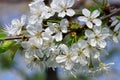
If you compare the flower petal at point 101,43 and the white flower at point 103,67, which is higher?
the flower petal at point 101,43

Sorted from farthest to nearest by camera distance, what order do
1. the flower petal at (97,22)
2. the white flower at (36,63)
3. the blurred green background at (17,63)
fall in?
1. the blurred green background at (17,63)
2. the white flower at (36,63)
3. the flower petal at (97,22)

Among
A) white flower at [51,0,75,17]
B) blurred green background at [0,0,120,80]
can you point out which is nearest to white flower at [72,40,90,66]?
white flower at [51,0,75,17]

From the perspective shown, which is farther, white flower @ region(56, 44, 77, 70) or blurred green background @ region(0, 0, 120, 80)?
blurred green background @ region(0, 0, 120, 80)

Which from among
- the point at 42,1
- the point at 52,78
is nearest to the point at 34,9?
the point at 42,1

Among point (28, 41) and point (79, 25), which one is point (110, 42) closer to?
point (79, 25)

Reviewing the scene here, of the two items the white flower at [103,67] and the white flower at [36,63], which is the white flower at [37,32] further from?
the white flower at [103,67]

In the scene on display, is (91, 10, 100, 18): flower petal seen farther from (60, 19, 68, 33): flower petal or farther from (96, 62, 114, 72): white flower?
(96, 62, 114, 72): white flower

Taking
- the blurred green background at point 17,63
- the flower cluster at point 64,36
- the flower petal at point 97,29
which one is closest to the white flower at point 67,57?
the flower cluster at point 64,36

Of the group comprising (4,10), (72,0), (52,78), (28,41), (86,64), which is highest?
(72,0)
